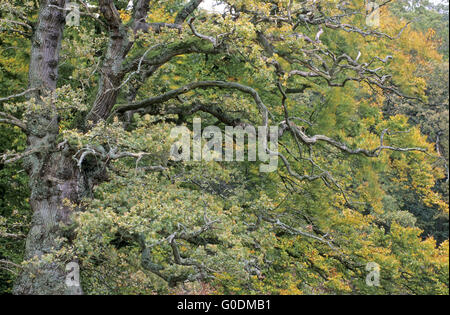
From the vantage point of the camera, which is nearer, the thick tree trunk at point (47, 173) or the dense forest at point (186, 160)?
the dense forest at point (186, 160)

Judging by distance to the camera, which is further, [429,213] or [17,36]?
[429,213]

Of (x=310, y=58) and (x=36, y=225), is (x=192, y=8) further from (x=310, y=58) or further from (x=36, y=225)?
(x=36, y=225)

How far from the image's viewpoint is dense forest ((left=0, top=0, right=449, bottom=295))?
19.4 feet

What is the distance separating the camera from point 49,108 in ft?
21.1

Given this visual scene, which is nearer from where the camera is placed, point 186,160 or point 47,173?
point 186,160

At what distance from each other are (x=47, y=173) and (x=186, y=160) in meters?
2.27

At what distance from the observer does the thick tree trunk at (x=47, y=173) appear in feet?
20.4

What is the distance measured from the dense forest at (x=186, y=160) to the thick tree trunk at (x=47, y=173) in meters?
0.02

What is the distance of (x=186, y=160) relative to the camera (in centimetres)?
615

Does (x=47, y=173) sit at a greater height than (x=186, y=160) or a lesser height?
lesser

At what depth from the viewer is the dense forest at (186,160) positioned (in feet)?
19.4

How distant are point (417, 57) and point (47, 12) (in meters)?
19.9
